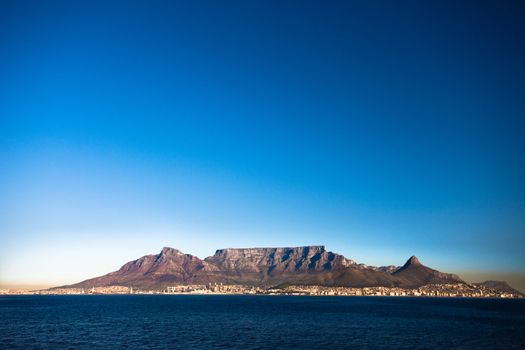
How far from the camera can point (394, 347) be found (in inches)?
3327

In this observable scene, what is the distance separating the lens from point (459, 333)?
361ft

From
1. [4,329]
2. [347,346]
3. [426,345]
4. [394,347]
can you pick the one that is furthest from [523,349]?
[4,329]

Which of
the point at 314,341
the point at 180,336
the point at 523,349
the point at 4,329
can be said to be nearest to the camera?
the point at 523,349

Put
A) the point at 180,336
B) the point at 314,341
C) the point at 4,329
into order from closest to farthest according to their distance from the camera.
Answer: the point at 314,341 < the point at 180,336 < the point at 4,329

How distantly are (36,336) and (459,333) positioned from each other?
335ft

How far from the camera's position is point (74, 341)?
286 feet

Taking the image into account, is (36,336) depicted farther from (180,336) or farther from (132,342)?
(180,336)

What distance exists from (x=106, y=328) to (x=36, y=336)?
2231 centimetres

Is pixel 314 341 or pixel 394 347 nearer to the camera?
pixel 394 347

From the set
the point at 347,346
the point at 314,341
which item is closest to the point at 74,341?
the point at 314,341

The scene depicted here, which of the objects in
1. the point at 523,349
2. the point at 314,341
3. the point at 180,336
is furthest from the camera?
the point at 180,336

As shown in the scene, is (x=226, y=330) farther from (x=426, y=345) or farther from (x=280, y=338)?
(x=426, y=345)

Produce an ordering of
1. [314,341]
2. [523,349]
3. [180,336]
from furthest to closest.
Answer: [180,336] → [314,341] → [523,349]

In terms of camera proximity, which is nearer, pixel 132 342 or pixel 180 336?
pixel 132 342
